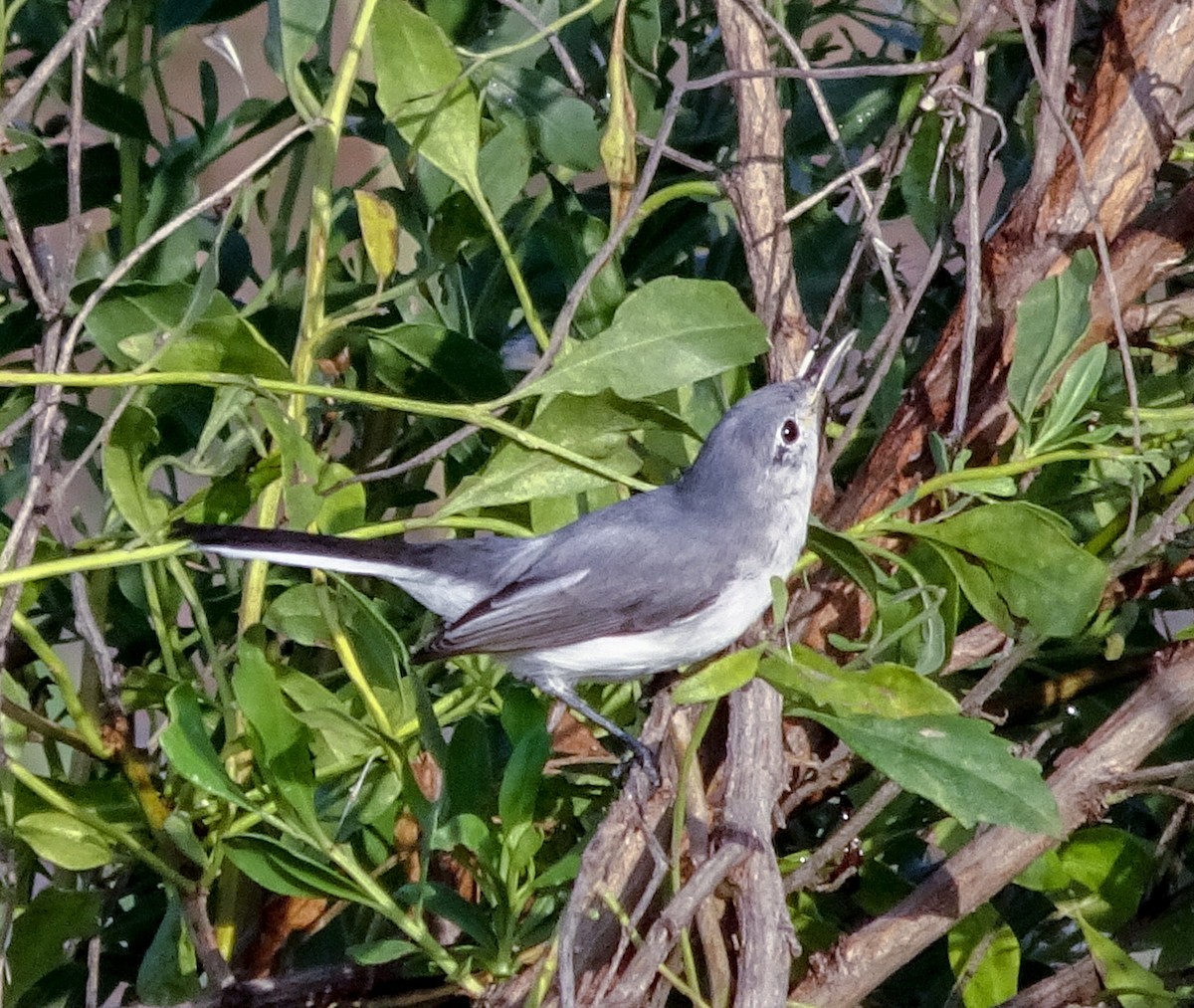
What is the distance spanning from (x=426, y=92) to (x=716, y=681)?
1.15ft

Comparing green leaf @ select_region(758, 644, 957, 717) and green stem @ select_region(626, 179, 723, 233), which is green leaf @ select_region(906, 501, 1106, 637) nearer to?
green leaf @ select_region(758, 644, 957, 717)

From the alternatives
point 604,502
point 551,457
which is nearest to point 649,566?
point 604,502

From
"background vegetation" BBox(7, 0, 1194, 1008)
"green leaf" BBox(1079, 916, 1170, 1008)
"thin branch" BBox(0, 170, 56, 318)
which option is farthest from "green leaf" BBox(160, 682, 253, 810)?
"green leaf" BBox(1079, 916, 1170, 1008)

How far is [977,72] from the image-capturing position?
762 mm

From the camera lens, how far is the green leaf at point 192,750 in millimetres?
646

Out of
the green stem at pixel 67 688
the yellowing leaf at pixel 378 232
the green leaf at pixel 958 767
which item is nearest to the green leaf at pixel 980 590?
the green leaf at pixel 958 767

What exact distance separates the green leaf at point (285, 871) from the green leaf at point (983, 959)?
310 millimetres

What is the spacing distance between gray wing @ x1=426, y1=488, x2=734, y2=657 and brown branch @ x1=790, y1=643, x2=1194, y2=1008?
12.2 inches

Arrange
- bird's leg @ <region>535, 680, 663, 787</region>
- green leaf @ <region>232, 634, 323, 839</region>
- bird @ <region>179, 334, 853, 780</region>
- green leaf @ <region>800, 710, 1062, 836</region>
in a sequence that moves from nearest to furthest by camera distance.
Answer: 1. green leaf @ <region>800, 710, 1062, 836</region>
2. green leaf @ <region>232, 634, 323, 839</region>
3. bird's leg @ <region>535, 680, 663, 787</region>
4. bird @ <region>179, 334, 853, 780</region>

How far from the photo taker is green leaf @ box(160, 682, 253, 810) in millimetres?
646

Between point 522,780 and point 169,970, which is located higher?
point 522,780

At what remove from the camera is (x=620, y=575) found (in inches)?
39.5

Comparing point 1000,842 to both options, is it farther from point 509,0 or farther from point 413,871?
point 509,0

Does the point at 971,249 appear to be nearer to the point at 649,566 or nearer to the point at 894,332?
the point at 894,332
